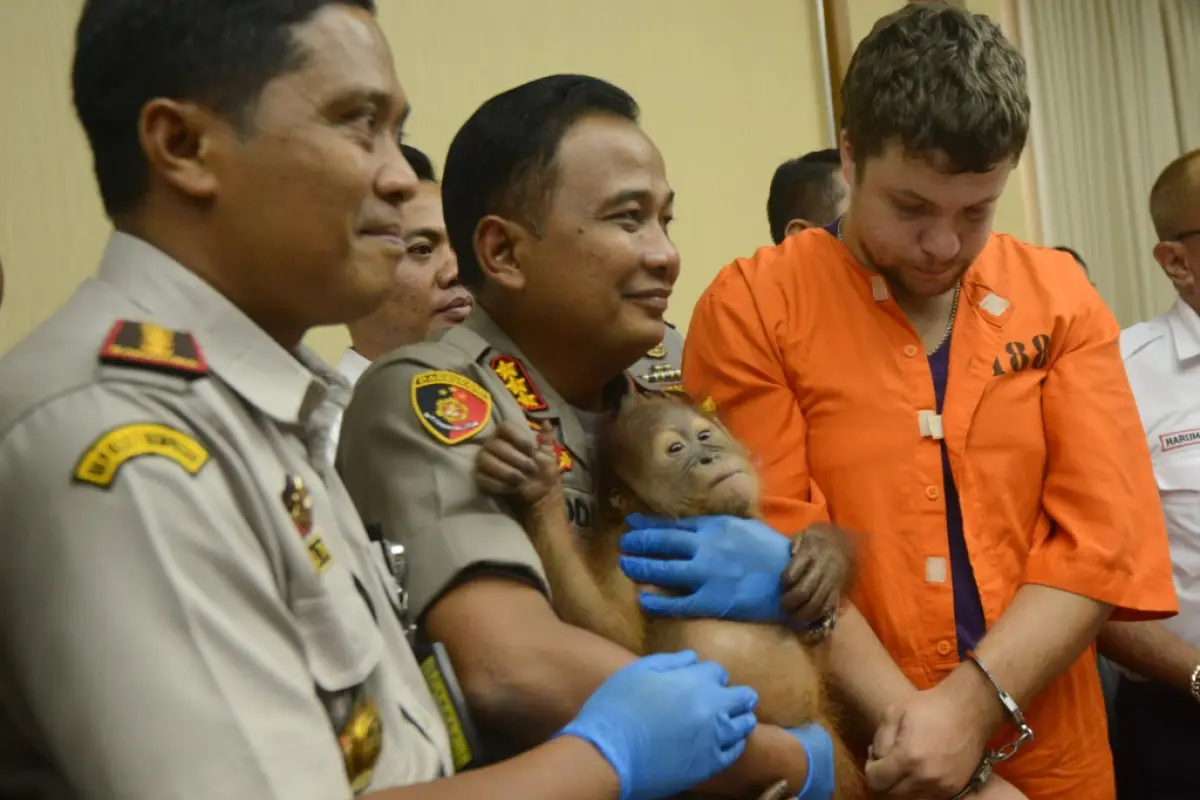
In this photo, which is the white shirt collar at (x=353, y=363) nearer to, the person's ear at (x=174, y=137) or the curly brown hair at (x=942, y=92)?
the curly brown hair at (x=942, y=92)

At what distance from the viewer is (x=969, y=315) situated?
221 cm

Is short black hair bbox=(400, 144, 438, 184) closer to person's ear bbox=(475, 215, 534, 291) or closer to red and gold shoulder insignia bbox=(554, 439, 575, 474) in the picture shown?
person's ear bbox=(475, 215, 534, 291)

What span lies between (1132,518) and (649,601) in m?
0.90

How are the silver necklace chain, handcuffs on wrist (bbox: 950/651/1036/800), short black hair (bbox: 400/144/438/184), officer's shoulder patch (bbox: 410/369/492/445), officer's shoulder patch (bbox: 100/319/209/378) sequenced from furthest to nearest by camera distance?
short black hair (bbox: 400/144/438/184)
the silver necklace chain
handcuffs on wrist (bbox: 950/651/1036/800)
officer's shoulder patch (bbox: 410/369/492/445)
officer's shoulder patch (bbox: 100/319/209/378)

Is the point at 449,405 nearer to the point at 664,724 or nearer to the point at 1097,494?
the point at 664,724

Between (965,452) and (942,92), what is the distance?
618 mm

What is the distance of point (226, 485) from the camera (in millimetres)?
1178

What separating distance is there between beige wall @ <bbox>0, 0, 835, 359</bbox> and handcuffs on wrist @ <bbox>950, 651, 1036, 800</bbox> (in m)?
2.41

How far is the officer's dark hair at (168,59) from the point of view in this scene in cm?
131

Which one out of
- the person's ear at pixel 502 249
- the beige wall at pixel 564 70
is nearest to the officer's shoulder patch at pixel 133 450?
the person's ear at pixel 502 249

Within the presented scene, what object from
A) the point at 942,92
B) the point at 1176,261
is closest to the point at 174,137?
the point at 942,92

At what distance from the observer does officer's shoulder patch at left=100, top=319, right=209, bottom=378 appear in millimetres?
1162

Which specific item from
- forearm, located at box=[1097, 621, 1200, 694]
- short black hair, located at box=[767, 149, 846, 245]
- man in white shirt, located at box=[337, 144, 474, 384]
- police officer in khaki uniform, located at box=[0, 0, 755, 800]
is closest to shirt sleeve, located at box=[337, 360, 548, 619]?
police officer in khaki uniform, located at box=[0, 0, 755, 800]

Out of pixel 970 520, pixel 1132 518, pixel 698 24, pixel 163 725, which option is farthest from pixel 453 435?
pixel 698 24
